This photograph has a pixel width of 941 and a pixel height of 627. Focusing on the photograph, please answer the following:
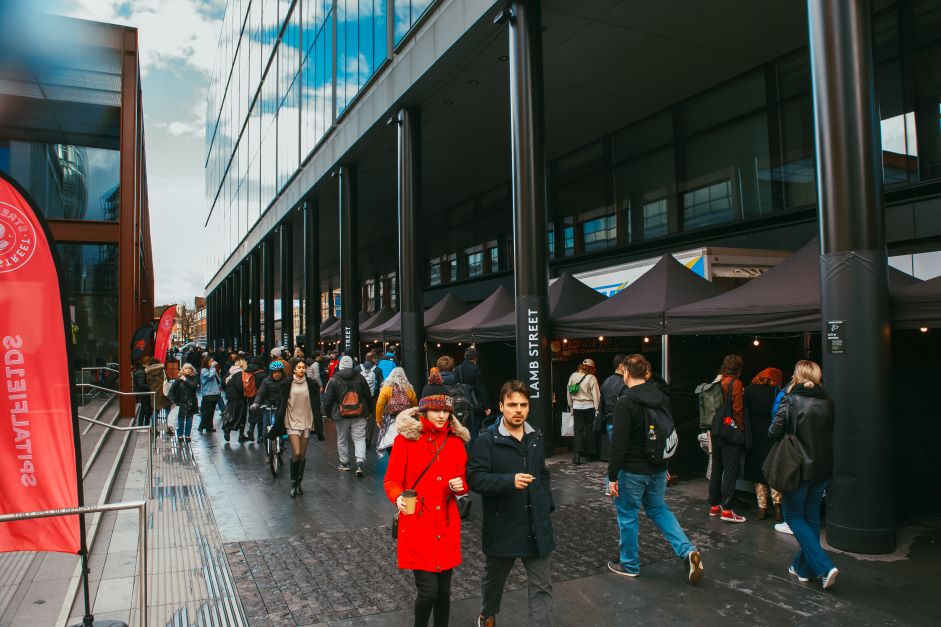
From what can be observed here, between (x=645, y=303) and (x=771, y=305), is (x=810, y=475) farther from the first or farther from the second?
(x=645, y=303)

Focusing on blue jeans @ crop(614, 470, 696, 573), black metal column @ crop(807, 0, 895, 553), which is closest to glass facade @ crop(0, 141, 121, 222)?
blue jeans @ crop(614, 470, 696, 573)

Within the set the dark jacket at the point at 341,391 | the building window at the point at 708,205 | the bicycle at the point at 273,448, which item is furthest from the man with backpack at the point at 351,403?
the building window at the point at 708,205

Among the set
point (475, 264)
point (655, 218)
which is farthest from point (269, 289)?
point (655, 218)

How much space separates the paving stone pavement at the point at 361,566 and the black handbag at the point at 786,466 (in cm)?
129

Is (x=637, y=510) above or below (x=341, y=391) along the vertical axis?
below

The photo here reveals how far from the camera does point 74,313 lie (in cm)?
1908

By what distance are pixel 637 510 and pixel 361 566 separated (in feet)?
8.31

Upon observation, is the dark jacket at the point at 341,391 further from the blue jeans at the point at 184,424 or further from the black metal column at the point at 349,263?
the black metal column at the point at 349,263

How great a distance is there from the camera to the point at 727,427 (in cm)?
726

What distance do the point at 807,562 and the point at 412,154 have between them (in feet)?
43.0

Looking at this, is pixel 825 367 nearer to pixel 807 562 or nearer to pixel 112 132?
pixel 807 562

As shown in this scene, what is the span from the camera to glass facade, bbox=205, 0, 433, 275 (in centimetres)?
1902

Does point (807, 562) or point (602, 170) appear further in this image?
A: point (602, 170)

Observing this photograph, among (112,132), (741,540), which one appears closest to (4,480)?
(741,540)
